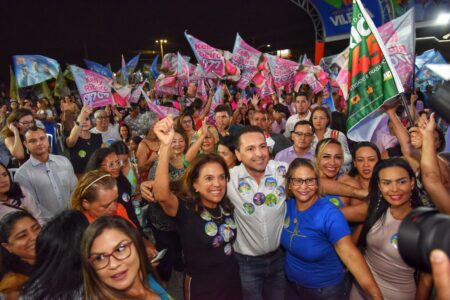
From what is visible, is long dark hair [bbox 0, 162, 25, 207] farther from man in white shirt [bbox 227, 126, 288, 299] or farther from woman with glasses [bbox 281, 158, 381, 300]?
woman with glasses [bbox 281, 158, 381, 300]

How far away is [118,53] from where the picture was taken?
26.2m

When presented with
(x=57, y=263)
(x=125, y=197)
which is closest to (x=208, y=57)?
(x=125, y=197)

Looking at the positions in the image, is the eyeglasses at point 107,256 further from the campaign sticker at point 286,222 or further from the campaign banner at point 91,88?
the campaign banner at point 91,88

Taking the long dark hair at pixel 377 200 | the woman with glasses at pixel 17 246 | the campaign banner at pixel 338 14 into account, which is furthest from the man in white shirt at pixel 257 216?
the campaign banner at pixel 338 14

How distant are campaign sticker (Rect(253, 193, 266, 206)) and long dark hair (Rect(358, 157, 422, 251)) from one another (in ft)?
2.61

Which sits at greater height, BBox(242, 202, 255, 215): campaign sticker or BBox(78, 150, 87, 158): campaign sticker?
BBox(78, 150, 87, 158): campaign sticker

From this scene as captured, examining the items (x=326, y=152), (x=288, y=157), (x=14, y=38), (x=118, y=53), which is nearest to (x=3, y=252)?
(x=326, y=152)

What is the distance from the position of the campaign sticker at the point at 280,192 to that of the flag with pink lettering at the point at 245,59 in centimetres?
638

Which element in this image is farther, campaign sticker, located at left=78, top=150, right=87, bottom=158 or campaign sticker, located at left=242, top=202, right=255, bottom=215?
campaign sticker, located at left=78, top=150, right=87, bottom=158

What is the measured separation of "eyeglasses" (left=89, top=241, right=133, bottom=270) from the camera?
1817 mm

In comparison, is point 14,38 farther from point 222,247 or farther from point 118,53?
point 222,247

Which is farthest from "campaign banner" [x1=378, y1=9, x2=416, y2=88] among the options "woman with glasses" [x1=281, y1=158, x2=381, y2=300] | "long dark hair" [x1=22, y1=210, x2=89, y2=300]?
"long dark hair" [x1=22, y1=210, x2=89, y2=300]

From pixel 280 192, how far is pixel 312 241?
0.52 m

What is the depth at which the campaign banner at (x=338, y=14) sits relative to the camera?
19312mm
